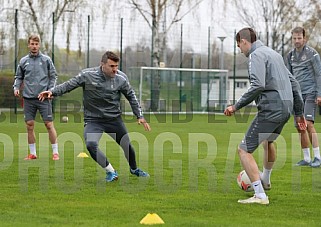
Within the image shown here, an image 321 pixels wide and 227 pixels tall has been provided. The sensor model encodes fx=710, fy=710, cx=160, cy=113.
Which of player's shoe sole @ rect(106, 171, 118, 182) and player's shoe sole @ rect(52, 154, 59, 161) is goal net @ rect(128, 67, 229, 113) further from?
player's shoe sole @ rect(106, 171, 118, 182)

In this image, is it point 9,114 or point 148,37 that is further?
point 148,37

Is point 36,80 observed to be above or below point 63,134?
above

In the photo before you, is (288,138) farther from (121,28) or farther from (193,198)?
(121,28)

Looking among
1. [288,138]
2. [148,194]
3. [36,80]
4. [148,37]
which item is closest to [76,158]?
[36,80]

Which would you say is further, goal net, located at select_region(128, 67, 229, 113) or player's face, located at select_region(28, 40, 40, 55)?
goal net, located at select_region(128, 67, 229, 113)

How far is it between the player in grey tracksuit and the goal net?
21.5 meters

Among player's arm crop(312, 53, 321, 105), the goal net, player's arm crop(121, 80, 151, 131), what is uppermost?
player's arm crop(312, 53, 321, 105)

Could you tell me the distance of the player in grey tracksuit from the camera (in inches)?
372

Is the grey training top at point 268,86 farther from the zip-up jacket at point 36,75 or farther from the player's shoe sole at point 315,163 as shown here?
the zip-up jacket at point 36,75

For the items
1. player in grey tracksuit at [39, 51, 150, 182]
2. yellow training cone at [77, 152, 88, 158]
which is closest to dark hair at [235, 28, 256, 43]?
player in grey tracksuit at [39, 51, 150, 182]

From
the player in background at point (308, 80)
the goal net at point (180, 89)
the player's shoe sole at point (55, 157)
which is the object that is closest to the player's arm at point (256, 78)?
the player in background at point (308, 80)

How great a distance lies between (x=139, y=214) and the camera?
709cm

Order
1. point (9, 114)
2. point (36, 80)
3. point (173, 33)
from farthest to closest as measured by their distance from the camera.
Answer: point (173, 33) → point (9, 114) → point (36, 80)

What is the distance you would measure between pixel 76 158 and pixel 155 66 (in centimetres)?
2334
